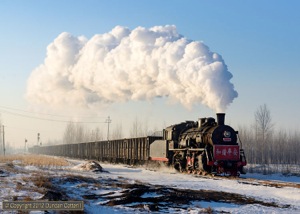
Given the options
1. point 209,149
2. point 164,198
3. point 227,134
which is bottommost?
point 164,198

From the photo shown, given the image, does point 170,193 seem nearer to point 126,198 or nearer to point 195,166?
point 126,198

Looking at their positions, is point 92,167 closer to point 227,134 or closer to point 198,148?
point 198,148

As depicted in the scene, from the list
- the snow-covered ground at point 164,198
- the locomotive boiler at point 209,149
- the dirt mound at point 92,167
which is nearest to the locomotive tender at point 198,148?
the locomotive boiler at point 209,149

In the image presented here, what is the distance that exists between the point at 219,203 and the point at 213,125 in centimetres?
1218

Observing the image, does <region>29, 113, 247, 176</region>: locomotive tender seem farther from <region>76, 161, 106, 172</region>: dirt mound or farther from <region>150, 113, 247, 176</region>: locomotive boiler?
<region>76, 161, 106, 172</region>: dirt mound

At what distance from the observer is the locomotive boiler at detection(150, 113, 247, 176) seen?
2203 centimetres

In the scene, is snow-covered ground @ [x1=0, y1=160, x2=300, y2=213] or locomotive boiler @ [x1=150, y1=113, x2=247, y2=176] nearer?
snow-covered ground @ [x1=0, y1=160, x2=300, y2=213]

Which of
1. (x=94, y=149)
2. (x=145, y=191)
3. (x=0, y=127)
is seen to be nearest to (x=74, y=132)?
(x=0, y=127)

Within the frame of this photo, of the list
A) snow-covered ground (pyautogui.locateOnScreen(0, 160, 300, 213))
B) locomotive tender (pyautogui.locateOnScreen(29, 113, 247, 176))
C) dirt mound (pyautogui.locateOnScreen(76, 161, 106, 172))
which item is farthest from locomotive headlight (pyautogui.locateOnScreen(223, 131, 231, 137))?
dirt mound (pyautogui.locateOnScreen(76, 161, 106, 172))

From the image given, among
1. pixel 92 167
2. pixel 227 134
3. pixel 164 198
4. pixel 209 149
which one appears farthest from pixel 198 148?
pixel 164 198

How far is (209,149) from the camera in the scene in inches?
891

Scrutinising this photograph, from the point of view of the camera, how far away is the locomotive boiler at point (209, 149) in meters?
22.0

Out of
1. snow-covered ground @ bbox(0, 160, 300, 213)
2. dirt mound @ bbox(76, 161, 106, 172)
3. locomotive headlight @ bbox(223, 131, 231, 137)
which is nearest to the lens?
snow-covered ground @ bbox(0, 160, 300, 213)

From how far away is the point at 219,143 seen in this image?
22.2 m
